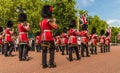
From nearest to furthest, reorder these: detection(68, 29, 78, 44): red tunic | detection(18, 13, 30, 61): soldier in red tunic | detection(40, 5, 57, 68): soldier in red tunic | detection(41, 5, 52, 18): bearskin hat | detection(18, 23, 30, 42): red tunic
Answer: detection(40, 5, 57, 68): soldier in red tunic, detection(41, 5, 52, 18): bearskin hat, detection(18, 23, 30, 42): red tunic, detection(18, 13, 30, 61): soldier in red tunic, detection(68, 29, 78, 44): red tunic

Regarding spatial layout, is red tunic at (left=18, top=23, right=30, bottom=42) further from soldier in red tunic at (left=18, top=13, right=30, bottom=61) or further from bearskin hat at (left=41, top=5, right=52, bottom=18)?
bearskin hat at (left=41, top=5, right=52, bottom=18)

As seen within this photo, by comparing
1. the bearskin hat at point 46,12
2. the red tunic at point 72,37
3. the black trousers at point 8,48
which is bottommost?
the black trousers at point 8,48

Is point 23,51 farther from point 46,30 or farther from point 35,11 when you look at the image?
point 35,11

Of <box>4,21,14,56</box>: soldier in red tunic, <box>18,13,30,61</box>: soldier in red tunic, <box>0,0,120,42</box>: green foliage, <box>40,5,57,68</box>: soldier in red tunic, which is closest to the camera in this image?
<box>40,5,57,68</box>: soldier in red tunic

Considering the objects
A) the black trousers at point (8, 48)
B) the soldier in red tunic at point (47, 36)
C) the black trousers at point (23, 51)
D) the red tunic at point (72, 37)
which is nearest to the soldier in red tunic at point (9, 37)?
the black trousers at point (8, 48)

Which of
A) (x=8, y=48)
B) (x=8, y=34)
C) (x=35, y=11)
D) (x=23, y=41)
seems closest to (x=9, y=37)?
(x=8, y=34)

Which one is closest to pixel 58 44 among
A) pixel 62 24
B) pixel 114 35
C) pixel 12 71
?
pixel 12 71

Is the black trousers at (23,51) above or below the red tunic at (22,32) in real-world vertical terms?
below

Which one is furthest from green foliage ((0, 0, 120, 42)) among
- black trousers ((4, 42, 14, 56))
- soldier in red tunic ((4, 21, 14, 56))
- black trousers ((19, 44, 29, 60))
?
black trousers ((19, 44, 29, 60))

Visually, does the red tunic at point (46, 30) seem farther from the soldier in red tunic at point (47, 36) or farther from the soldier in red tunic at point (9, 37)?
the soldier in red tunic at point (9, 37)

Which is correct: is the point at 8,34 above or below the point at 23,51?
above

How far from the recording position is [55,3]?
46.8 meters

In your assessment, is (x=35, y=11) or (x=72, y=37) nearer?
(x=72, y=37)

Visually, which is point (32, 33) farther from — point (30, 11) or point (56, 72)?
point (56, 72)
